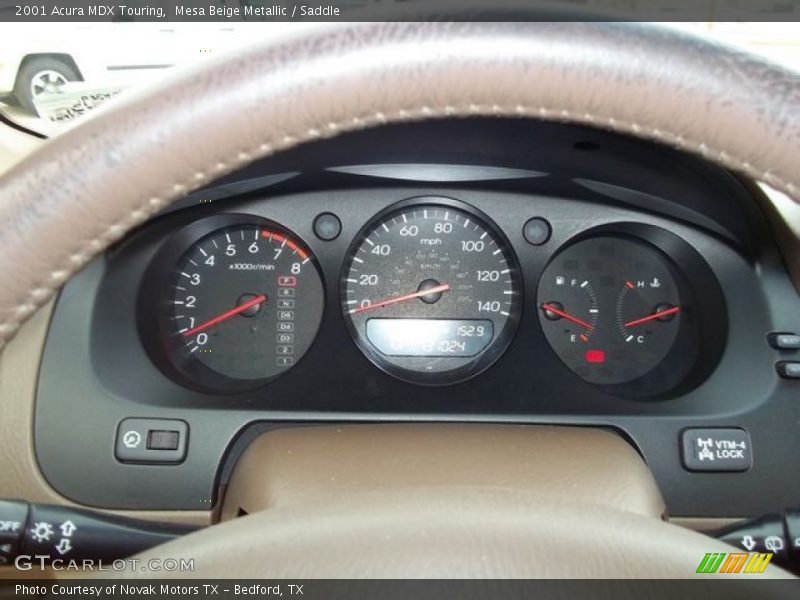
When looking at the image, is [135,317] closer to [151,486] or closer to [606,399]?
[151,486]

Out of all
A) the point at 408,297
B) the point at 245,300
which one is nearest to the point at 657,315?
the point at 408,297

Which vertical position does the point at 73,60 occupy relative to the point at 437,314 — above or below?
above

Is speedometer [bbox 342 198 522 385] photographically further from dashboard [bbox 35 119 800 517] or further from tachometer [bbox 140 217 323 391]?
tachometer [bbox 140 217 323 391]

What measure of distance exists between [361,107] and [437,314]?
1.64 meters

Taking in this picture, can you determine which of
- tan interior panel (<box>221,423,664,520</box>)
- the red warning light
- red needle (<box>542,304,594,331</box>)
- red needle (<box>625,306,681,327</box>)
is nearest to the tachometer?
tan interior panel (<box>221,423,664,520</box>)

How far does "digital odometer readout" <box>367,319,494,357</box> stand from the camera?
99.2 inches

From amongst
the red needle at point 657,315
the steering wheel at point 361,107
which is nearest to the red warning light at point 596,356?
the red needle at point 657,315

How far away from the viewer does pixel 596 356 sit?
2.53 meters

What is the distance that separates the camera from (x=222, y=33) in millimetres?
1677

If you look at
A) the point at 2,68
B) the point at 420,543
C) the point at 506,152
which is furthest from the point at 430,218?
the point at 420,543

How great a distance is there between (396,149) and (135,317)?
0.82m

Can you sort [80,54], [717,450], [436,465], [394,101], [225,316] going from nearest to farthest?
[394,101]
[436,465]
[717,450]
[80,54]
[225,316]

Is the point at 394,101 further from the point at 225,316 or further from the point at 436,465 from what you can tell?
the point at 225,316

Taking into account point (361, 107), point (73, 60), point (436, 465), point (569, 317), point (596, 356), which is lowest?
point (436, 465)
